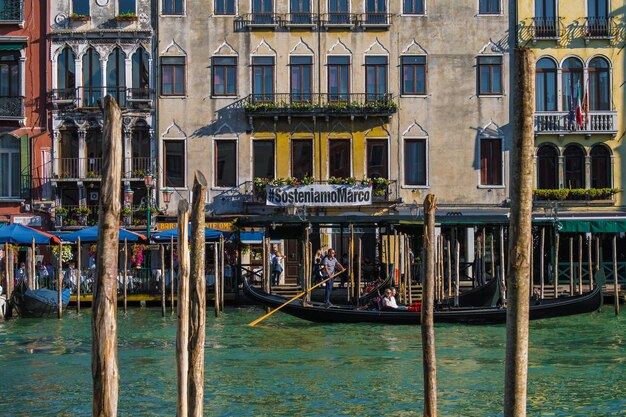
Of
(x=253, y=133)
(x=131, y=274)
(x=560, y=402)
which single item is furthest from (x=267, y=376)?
(x=253, y=133)

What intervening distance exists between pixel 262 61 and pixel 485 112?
5.65m

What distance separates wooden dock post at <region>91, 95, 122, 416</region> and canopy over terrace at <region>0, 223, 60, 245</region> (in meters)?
18.0

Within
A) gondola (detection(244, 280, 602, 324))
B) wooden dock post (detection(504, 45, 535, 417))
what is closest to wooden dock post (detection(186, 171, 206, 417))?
wooden dock post (detection(504, 45, 535, 417))

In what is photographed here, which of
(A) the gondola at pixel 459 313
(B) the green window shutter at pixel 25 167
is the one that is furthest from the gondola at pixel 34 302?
(A) the gondola at pixel 459 313

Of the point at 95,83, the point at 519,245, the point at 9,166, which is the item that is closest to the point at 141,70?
the point at 95,83

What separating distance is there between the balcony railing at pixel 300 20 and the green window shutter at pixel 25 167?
6.97 meters

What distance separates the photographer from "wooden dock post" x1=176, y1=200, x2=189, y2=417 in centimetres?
1038

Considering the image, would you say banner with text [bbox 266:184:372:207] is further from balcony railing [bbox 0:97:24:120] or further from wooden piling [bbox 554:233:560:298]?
balcony railing [bbox 0:97:24:120]

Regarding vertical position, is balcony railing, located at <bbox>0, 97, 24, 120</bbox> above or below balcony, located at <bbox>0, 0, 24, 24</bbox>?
below

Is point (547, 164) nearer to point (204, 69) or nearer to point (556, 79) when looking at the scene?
point (556, 79)

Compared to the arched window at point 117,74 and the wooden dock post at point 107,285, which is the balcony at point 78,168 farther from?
the wooden dock post at point 107,285

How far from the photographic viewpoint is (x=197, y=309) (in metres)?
10.3

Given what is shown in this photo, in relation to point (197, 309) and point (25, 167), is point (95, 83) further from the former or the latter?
point (197, 309)

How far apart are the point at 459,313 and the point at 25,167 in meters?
12.6
